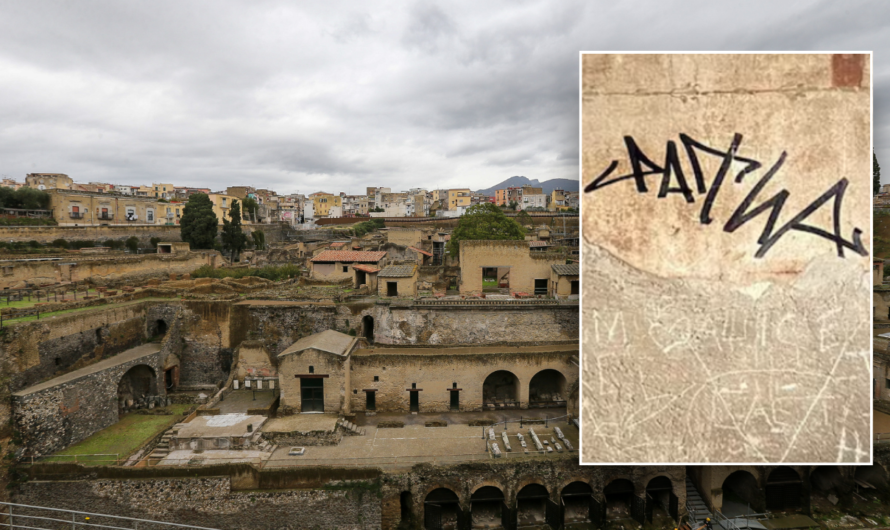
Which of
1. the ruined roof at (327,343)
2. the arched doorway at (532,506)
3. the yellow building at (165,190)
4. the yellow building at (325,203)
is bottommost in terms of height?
the arched doorway at (532,506)

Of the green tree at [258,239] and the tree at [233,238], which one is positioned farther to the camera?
the green tree at [258,239]

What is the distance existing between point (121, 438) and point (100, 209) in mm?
37224

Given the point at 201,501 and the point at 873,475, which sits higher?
the point at 201,501

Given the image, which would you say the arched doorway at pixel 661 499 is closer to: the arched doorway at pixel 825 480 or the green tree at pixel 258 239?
the arched doorway at pixel 825 480

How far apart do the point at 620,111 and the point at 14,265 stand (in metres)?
30.6

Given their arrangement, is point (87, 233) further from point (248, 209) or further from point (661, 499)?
point (661, 499)

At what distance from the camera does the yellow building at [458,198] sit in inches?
3467

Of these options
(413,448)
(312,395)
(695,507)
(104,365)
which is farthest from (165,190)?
(695,507)

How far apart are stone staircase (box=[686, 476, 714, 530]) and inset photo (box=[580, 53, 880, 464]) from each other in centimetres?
1093

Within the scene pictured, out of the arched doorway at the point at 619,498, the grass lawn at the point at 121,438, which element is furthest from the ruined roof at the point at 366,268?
the arched doorway at the point at 619,498

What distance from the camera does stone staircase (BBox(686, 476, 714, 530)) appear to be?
15055mm

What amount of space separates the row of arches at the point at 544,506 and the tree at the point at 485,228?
19.5 meters

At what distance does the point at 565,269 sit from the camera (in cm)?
2312

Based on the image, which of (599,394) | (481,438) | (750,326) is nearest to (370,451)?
(481,438)
